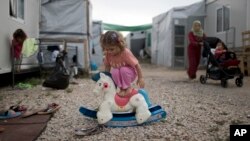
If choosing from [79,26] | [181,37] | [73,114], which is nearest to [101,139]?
[73,114]

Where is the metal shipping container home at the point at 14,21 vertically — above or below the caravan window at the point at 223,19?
below

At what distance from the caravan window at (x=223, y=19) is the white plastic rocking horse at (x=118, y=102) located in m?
9.30

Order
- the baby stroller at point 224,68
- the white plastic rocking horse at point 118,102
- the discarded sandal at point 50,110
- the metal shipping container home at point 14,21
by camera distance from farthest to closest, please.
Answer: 1. the baby stroller at point 224,68
2. the metal shipping container home at point 14,21
3. the discarded sandal at point 50,110
4. the white plastic rocking horse at point 118,102

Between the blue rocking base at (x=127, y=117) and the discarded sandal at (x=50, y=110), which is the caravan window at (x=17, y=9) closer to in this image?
the discarded sandal at (x=50, y=110)

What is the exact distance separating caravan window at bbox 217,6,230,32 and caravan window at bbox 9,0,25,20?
7182 mm

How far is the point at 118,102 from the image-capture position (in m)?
3.41

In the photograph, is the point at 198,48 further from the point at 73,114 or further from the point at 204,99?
the point at 73,114

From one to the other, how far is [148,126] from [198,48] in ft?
17.6

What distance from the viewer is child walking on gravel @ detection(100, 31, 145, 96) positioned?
3414 millimetres

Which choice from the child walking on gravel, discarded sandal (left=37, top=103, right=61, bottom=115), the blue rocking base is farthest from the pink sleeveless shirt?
discarded sandal (left=37, top=103, right=61, bottom=115)

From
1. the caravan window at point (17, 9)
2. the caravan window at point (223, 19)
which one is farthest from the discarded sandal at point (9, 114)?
the caravan window at point (223, 19)

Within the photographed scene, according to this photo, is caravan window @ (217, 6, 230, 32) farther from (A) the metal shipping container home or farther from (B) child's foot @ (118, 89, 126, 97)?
(B) child's foot @ (118, 89, 126, 97)

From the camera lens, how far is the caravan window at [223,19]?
39.2 feet

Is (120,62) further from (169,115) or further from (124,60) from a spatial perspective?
(169,115)
